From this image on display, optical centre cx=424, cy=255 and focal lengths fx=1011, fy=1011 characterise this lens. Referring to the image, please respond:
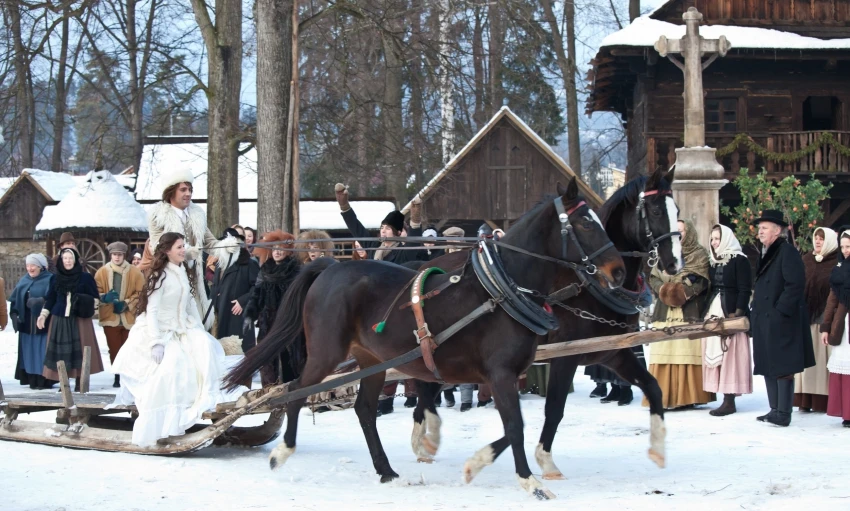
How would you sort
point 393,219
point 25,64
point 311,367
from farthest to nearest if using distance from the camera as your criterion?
point 25,64 → point 393,219 → point 311,367

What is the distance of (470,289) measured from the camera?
246 inches

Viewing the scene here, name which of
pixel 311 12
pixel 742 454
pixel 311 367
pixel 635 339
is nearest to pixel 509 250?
pixel 635 339

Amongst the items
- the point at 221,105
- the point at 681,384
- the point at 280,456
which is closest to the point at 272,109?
the point at 221,105

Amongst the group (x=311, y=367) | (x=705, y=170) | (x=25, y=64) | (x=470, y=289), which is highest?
(x=25, y=64)

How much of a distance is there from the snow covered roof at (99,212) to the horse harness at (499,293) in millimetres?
18701

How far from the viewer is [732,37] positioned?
24.0 metres

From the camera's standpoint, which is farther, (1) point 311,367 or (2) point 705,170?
(2) point 705,170

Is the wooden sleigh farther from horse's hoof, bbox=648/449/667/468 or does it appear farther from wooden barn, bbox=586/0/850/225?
wooden barn, bbox=586/0/850/225

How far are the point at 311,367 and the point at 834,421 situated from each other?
4.72 metres

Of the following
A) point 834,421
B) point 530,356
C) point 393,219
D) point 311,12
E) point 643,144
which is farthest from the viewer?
point 643,144

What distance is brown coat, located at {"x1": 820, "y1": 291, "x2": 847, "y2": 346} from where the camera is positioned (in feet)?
27.7

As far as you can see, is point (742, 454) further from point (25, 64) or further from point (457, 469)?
point (25, 64)

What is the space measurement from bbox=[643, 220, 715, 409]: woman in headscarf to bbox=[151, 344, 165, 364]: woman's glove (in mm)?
4627

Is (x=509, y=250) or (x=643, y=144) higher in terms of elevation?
(x=643, y=144)
